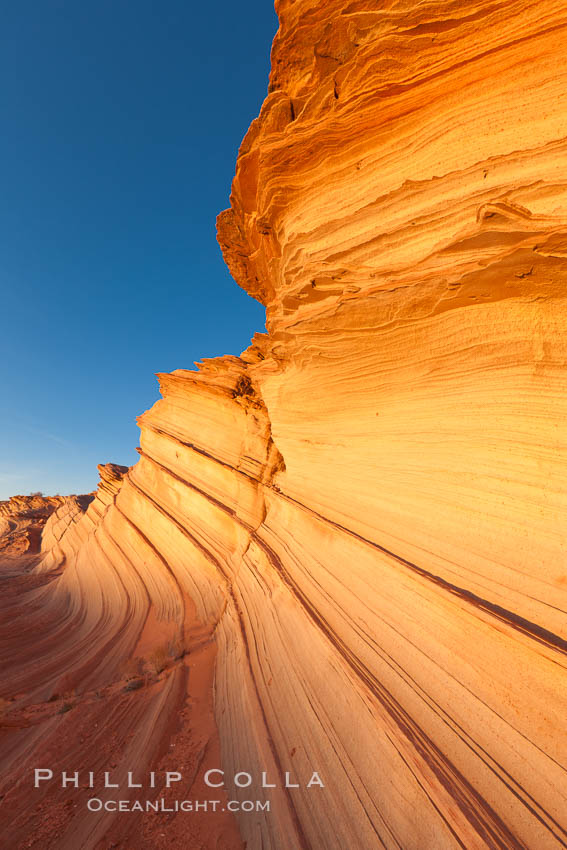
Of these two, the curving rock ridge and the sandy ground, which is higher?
the curving rock ridge

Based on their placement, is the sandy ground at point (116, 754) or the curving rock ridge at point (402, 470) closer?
the curving rock ridge at point (402, 470)

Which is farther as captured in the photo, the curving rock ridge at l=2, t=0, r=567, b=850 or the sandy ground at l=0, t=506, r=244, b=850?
the sandy ground at l=0, t=506, r=244, b=850

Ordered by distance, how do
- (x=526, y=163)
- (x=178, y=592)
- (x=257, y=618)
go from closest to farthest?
(x=526, y=163)
(x=257, y=618)
(x=178, y=592)

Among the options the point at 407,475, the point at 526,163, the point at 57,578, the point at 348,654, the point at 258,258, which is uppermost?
the point at 258,258

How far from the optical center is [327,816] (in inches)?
96.3

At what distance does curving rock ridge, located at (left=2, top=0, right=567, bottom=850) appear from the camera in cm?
222

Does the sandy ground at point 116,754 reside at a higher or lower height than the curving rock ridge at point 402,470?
lower

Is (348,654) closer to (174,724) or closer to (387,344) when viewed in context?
(174,724)

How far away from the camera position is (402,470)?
12.7 feet

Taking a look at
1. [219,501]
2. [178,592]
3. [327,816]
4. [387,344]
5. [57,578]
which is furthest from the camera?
[57,578]

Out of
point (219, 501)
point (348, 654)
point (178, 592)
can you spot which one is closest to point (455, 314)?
point (348, 654)

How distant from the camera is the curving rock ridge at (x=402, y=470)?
2221mm

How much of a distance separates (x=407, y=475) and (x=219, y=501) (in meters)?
5.77

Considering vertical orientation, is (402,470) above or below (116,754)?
above
